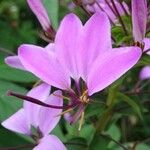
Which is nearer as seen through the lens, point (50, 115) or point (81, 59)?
point (81, 59)

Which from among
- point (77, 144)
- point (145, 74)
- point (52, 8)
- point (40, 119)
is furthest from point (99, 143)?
point (145, 74)

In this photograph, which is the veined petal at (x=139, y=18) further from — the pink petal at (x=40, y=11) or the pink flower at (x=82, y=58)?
the pink petal at (x=40, y=11)

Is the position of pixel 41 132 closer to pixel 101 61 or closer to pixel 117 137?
pixel 101 61

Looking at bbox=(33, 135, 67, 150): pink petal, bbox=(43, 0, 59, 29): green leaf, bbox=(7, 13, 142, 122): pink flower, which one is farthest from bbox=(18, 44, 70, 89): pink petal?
bbox=(43, 0, 59, 29): green leaf

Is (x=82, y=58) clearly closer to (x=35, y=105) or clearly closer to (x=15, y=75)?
(x=35, y=105)

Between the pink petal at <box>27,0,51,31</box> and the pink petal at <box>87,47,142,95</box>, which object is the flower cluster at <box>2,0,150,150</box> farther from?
the pink petal at <box>27,0,51,31</box>
